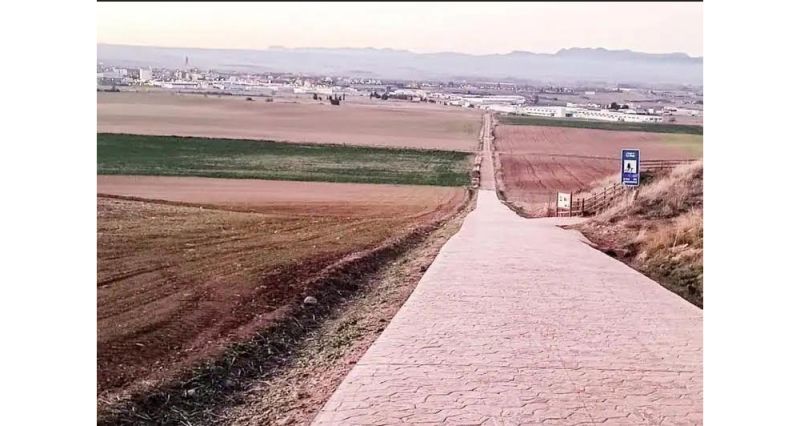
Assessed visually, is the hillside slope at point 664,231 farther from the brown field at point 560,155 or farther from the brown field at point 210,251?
the brown field at point 210,251

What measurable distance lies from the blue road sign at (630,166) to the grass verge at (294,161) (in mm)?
788

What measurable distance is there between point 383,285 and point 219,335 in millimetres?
859

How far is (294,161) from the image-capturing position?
448 centimetres

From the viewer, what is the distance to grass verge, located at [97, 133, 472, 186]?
440 centimetres

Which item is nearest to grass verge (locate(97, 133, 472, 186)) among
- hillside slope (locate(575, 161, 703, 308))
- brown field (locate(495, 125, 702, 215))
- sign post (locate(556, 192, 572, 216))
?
brown field (locate(495, 125, 702, 215))

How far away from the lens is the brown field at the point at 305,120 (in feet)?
14.5

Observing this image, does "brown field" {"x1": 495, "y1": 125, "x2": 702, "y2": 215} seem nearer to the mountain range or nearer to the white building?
the white building

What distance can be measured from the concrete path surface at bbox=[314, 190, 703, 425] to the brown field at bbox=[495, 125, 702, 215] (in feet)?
0.44

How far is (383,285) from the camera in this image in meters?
4.31

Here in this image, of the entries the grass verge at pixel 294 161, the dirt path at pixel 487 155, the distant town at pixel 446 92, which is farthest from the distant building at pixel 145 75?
the dirt path at pixel 487 155

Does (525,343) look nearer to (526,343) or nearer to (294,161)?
(526,343)

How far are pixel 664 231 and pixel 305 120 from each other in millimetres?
1876

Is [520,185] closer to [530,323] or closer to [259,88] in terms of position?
[530,323]
